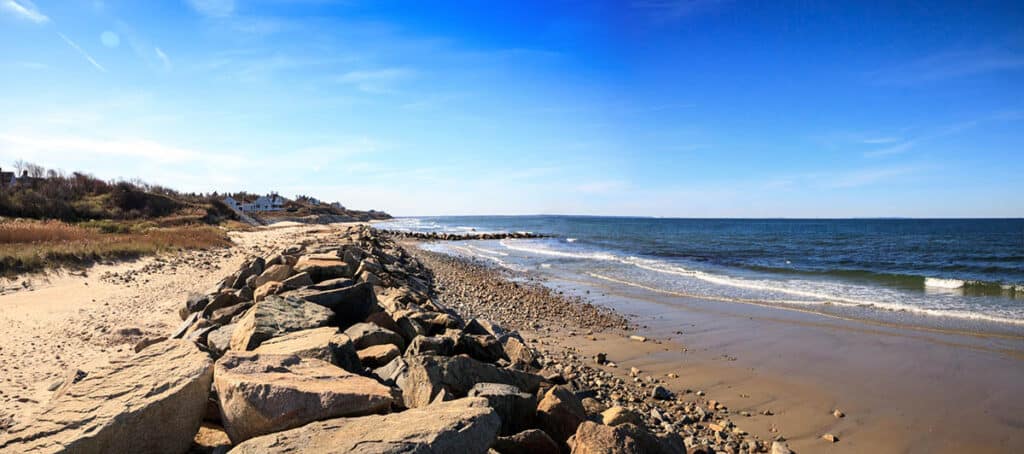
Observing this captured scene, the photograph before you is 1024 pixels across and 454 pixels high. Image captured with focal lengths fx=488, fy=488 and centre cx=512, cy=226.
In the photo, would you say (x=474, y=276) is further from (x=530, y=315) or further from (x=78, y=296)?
(x=78, y=296)

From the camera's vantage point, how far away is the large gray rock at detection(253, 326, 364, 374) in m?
3.85

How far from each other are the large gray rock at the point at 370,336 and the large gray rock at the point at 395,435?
234cm

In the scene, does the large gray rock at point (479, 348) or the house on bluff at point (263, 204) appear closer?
the large gray rock at point (479, 348)

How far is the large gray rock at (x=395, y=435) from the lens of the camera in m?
2.48

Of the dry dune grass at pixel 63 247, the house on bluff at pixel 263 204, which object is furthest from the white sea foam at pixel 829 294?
the house on bluff at pixel 263 204

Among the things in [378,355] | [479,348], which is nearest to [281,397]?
[378,355]

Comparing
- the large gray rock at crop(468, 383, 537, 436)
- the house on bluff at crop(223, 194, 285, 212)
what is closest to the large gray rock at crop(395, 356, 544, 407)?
the large gray rock at crop(468, 383, 537, 436)

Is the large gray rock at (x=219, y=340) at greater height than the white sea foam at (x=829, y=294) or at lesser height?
greater

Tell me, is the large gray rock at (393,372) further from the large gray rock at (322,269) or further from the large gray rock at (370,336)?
the large gray rock at (322,269)

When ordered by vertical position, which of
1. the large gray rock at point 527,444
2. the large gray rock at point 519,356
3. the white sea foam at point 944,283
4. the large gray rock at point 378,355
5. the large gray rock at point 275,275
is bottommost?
the white sea foam at point 944,283

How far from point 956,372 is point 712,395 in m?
4.96

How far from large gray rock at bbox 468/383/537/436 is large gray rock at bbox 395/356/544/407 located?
159 millimetres

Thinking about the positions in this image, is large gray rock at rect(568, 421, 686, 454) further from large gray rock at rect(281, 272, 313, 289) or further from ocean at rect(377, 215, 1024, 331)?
ocean at rect(377, 215, 1024, 331)

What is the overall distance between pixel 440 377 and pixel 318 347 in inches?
40.3
